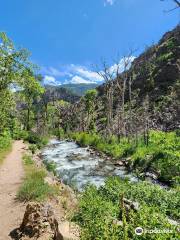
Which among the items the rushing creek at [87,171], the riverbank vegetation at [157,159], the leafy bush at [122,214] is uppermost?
the leafy bush at [122,214]

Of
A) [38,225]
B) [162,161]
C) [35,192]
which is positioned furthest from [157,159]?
[38,225]

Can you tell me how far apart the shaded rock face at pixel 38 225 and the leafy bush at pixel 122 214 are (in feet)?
2.81

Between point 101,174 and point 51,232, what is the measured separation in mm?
15735

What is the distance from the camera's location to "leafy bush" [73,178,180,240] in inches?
292

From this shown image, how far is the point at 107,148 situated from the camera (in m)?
41.4

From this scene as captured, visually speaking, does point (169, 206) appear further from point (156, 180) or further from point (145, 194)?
point (156, 180)

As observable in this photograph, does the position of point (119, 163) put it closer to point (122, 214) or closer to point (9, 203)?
point (9, 203)

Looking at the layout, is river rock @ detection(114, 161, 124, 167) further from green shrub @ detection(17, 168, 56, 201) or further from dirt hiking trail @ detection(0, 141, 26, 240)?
green shrub @ detection(17, 168, 56, 201)

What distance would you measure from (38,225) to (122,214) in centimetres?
539

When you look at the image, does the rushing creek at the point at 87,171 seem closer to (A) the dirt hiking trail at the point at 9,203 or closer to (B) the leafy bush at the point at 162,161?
(B) the leafy bush at the point at 162,161

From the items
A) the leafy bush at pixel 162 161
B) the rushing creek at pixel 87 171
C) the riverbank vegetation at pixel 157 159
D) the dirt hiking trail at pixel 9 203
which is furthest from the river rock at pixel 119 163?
the dirt hiking trail at pixel 9 203

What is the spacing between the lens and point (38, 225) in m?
10.7

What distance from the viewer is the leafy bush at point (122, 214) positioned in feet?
24.3

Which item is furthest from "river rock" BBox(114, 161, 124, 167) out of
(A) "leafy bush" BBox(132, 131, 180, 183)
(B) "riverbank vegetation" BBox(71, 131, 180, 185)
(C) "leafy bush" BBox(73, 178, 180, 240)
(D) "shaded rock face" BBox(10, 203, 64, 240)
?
(D) "shaded rock face" BBox(10, 203, 64, 240)
